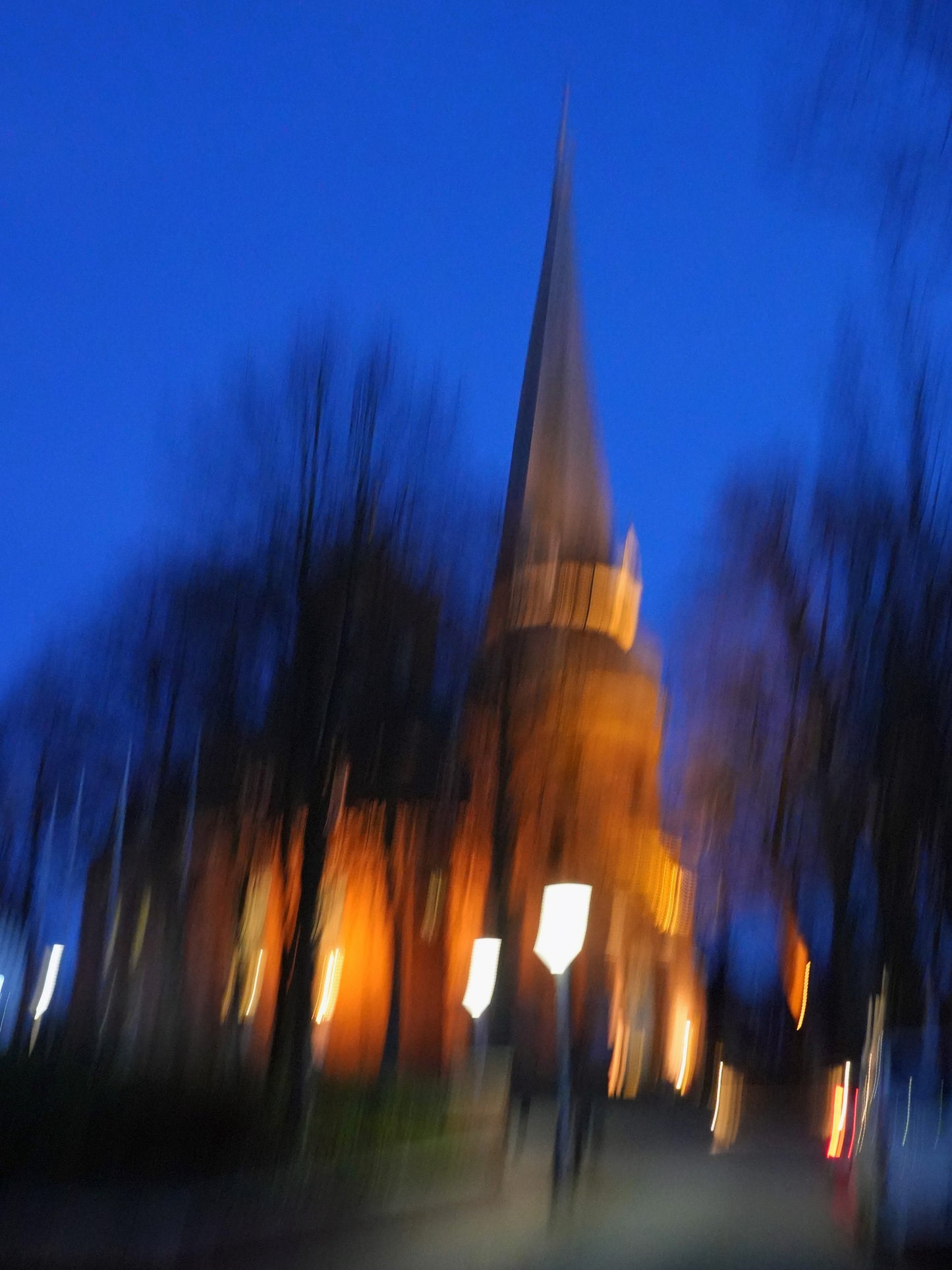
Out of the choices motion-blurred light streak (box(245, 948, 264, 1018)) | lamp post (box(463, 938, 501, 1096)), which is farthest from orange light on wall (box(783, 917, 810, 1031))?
motion-blurred light streak (box(245, 948, 264, 1018))

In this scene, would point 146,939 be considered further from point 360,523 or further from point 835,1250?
point 835,1250

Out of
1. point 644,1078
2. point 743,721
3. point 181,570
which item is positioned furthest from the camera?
point 644,1078

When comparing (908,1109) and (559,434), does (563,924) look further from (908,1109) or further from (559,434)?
(559,434)

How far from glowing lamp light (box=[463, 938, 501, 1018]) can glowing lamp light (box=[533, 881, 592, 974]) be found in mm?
7598

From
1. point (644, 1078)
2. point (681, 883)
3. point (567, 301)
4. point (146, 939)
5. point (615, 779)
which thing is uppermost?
point (567, 301)

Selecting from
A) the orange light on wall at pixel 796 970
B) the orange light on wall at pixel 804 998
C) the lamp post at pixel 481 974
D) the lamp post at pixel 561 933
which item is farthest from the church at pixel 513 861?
the lamp post at pixel 561 933

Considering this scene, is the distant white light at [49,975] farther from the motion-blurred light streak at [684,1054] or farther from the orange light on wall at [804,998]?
the motion-blurred light streak at [684,1054]

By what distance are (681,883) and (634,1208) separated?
26.0m

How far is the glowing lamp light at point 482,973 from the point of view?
82.4ft

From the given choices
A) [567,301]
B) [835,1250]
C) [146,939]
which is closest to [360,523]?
[835,1250]

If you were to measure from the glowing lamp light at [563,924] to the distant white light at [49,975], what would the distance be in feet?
63.4

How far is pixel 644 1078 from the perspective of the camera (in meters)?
53.8

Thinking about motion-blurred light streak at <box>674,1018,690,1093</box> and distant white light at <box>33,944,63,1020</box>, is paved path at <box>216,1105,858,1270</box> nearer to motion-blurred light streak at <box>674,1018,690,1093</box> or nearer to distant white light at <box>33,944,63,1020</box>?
distant white light at <box>33,944,63,1020</box>

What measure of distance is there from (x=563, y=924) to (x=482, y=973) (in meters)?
8.63
